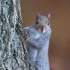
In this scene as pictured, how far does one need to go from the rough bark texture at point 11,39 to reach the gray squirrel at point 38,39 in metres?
0.23

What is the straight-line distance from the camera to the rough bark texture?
2426 mm

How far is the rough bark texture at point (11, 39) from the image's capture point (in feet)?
7.96

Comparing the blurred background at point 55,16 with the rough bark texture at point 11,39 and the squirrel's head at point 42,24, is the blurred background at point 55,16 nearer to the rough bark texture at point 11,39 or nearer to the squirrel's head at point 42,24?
the squirrel's head at point 42,24

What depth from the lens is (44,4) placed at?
5.09 meters

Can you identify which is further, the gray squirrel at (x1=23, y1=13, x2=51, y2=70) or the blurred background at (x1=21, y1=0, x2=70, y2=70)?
the blurred background at (x1=21, y1=0, x2=70, y2=70)

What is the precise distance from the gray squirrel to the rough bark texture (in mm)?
231

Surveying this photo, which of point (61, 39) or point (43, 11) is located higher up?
point (43, 11)

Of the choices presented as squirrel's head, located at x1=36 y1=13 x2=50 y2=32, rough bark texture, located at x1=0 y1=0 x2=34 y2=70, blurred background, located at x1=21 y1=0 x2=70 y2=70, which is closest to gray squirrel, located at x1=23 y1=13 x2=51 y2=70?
squirrel's head, located at x1=36 y1=13 x2=50 y2=32

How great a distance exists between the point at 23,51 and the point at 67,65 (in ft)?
9.24

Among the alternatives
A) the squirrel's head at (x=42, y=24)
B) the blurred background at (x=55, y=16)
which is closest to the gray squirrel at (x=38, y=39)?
the squirrel's head at (x=42, y=24)

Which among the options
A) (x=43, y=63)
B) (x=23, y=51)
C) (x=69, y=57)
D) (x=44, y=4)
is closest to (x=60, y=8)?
(x=44, y=4)

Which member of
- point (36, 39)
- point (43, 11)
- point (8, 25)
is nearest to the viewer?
point (8, 25)

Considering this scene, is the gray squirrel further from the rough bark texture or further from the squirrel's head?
the rough bark texture

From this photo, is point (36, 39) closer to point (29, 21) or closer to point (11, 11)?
point (11, 11)
